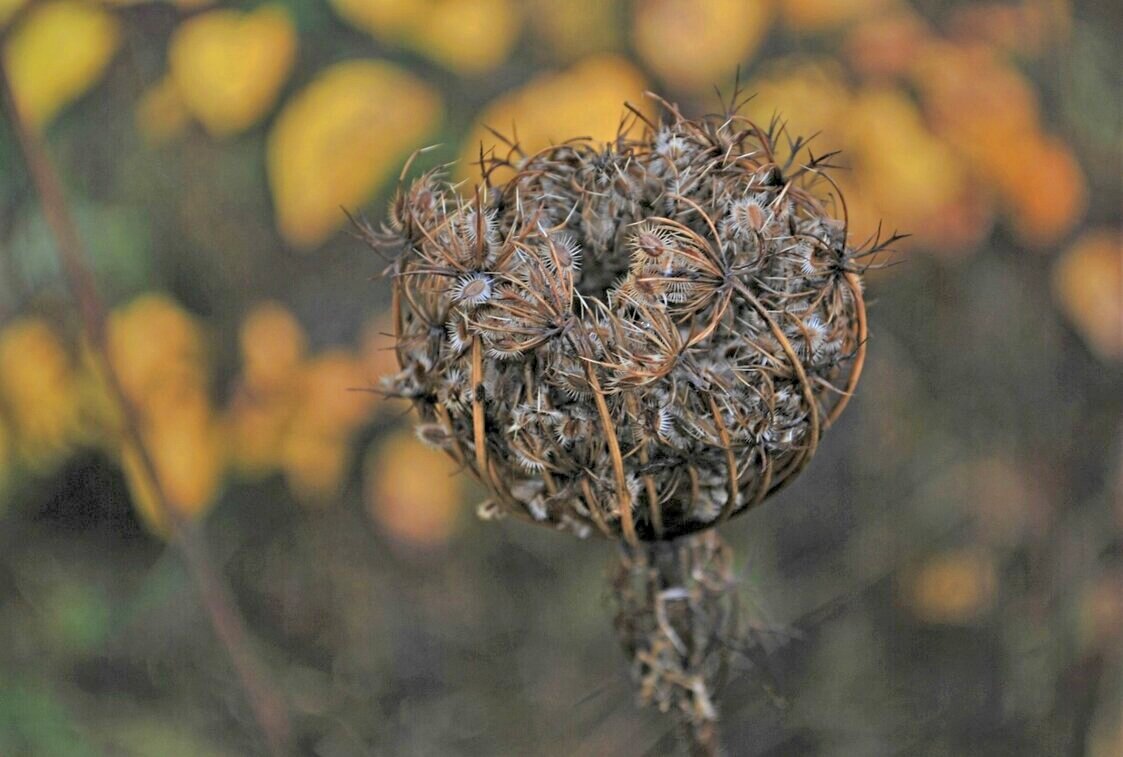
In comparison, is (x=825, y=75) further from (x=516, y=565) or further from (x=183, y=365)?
(x=183, y=365)

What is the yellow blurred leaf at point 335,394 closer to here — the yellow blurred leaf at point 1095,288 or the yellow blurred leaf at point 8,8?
the yellow blurred leaf at point 8,8

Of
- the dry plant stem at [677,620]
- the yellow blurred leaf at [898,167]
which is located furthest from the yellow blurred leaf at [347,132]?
the dry plant stem at [677,620]

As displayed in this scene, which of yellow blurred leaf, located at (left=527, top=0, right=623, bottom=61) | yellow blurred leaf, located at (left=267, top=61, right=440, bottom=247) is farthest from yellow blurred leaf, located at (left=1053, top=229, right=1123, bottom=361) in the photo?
yellow blurred leaf, located at (left=267, top=61, right=440, bottom=247)

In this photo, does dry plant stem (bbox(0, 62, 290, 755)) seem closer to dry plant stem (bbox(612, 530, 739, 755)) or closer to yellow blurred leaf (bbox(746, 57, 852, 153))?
dry plant stem (bbox(612, 530, 739, 755))

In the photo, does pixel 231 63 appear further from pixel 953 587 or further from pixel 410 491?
pixel 953 587

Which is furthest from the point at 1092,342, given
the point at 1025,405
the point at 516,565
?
the point at 516,565
